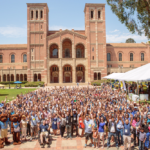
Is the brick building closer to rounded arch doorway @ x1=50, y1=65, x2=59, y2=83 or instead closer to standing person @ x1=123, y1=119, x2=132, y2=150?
rounded arch doorway @ x1=50, y1=65, x2=59, y2=83

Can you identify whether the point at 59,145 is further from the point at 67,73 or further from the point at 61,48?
the point at 67,73

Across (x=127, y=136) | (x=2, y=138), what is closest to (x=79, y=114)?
(x=127, y=136)

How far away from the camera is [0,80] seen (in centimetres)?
4978

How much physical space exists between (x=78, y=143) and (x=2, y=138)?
404 cm

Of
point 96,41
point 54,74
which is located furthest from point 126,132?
point 54,74

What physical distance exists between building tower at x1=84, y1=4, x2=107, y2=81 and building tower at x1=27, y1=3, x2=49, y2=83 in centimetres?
1310

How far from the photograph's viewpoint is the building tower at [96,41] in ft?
154

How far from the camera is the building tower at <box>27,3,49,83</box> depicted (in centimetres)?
4683

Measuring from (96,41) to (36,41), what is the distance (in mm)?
18152

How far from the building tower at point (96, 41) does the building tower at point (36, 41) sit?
1310 cm

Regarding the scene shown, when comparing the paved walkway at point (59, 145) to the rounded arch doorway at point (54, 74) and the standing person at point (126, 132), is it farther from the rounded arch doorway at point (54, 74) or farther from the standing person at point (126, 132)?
the rounded arch doorway at point (54, 74)

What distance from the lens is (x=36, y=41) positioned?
47312 mm

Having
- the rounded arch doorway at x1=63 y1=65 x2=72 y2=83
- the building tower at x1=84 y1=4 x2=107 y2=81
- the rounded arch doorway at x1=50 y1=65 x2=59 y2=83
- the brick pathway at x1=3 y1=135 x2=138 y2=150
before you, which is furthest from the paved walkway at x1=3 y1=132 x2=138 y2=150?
the rounded arch doorway at x1=63 y1=65 x2=72 y2=83

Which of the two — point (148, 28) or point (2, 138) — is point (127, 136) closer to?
point (2, 138)
